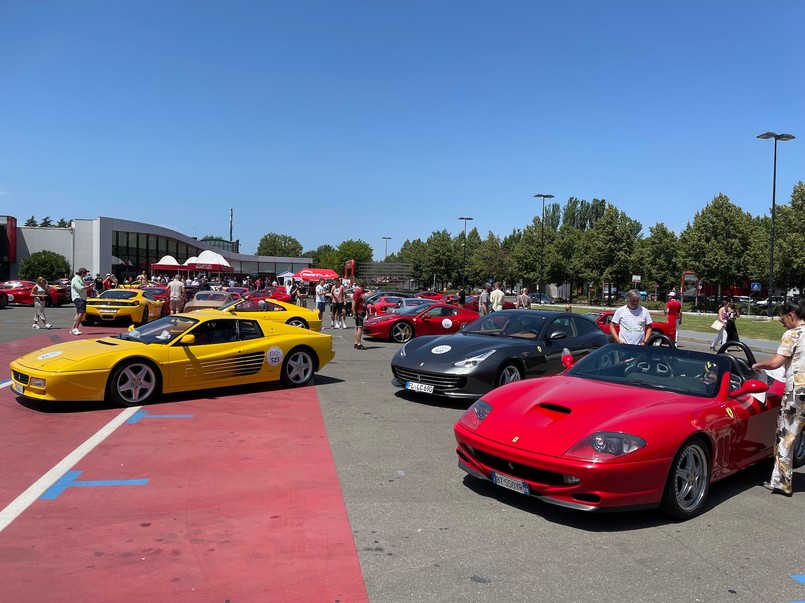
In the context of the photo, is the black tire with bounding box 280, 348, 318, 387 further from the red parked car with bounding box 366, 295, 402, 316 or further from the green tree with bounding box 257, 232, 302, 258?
the green tree with bounding box 257, 232, 302, 258

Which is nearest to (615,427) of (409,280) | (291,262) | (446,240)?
(446,240)

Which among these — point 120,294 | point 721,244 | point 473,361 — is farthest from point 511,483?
point 721,244

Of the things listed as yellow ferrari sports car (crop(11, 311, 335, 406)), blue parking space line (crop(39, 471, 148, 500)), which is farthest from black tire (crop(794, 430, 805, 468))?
yellow ferrari sports car (crop(11, 311, 335, 406))

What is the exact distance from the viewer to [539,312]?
33.2ft

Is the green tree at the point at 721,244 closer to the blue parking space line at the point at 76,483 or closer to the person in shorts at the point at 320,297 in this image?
the person in shorts at the point at 320,297

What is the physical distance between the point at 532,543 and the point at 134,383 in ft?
19.1

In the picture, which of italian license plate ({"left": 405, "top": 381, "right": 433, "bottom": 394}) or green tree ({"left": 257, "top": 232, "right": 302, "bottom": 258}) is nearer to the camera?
italian license plate ({"left": 405, "top": 381, "right": 433, "bottom": 394})

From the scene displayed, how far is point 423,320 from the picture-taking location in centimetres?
1791

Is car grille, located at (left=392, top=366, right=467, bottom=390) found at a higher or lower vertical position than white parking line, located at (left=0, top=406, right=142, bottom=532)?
higher

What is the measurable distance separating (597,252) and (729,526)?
5548cm

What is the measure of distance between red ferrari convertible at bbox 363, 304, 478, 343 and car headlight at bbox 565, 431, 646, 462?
12944 mm

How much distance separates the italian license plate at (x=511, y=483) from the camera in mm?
4496

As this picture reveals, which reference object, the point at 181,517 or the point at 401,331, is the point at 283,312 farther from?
the point at 181,517

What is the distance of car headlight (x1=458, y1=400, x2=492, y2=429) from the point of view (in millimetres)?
5112
